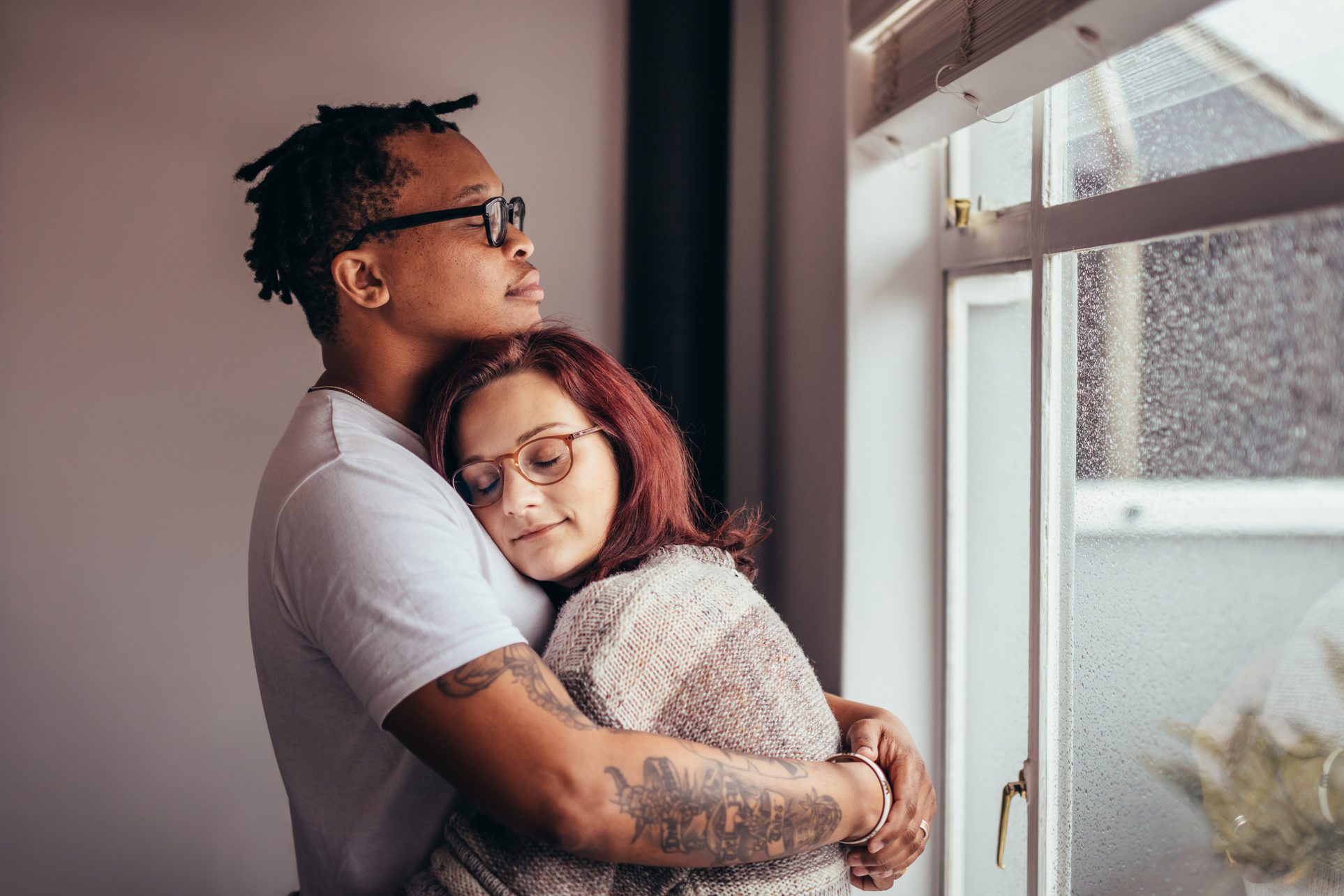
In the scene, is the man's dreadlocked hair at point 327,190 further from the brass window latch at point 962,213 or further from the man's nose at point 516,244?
the brass window latch at point 962,213

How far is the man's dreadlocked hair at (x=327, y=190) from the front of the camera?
4.77 feet

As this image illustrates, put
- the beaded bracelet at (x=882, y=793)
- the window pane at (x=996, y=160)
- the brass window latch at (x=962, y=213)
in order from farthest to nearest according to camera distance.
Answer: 1. the brass window latch at (x=962, y=213)
2. the window pane at (x=996, y=160)
3. the beaded bracelet at (x=882, y=793)

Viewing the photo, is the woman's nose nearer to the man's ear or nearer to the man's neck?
the man's neck

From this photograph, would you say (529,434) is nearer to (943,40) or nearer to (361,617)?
(361,617)

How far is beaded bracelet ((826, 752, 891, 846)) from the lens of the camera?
121 centimetres

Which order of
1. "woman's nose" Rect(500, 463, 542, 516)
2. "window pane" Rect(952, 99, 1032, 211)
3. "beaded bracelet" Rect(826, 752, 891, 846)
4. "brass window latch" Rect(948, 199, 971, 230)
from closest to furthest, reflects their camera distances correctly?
1. "beaded bracelet" Rect(826, 752, 891, 846)
2. "woman's nose" Rect(500, 463, 542, 516)
3. "window pane" Rect(952, 99, 1032, 211)
4. "brass window latch" Rect(948, 199, 971, 230)

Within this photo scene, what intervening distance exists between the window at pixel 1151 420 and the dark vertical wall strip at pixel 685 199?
757mm

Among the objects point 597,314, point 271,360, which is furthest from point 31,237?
point 597,314

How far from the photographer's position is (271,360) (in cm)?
240

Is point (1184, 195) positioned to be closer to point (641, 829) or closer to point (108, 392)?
point (641, 829)

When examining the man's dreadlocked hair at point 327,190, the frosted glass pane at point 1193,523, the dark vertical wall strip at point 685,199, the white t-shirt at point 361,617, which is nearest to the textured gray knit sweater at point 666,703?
the white t-shirt at point 361,617

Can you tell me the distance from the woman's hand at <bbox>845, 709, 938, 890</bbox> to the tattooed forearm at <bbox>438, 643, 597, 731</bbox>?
1.57 feet

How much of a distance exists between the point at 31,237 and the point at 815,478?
78.8 inches

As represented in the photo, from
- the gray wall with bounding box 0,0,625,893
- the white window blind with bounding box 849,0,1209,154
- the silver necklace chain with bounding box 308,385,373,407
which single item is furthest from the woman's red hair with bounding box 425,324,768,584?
the gray wall with bounding box 0,0,625,893
